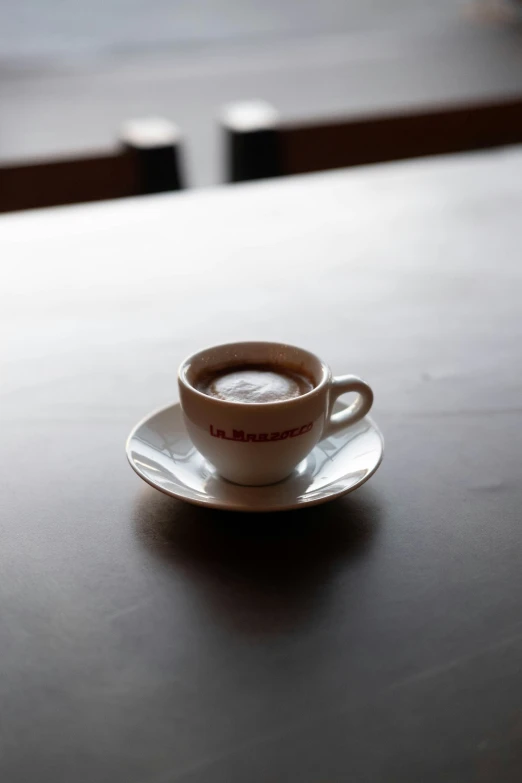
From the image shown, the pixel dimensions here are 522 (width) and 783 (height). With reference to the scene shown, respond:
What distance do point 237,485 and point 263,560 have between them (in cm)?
6

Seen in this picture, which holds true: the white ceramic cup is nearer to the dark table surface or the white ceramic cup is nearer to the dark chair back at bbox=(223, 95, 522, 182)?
the dark table surface

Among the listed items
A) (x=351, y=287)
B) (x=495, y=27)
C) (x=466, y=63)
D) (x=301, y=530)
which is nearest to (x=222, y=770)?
(x=301, y=530)

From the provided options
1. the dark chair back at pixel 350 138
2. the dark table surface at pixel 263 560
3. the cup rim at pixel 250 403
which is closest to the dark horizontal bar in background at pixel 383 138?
the dark chair back at pixel 350 138

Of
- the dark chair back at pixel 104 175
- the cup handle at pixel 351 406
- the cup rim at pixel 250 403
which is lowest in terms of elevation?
the dark chair back at pixel 104 175

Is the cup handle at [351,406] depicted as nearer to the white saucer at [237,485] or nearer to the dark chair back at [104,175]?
the white saucer at [237,485]

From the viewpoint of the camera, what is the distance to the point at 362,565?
0.44 meters

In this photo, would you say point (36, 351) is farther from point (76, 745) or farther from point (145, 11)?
point (145, 11)

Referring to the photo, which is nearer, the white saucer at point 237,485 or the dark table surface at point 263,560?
the dark table surface at point 263,560

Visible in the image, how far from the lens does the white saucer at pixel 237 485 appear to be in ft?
1.54

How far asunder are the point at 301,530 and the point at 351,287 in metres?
0.40

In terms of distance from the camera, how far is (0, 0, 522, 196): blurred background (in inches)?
102

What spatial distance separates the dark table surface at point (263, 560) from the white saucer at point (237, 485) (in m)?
0.01

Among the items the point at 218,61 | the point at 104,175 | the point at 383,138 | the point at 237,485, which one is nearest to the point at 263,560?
the point at 237,485

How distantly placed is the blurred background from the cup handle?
187 centimetres
